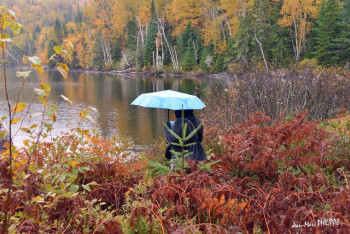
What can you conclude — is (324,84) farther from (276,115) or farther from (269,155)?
(269,155)

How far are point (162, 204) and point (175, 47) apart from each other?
49.5 meters

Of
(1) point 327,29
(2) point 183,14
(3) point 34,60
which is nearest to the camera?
(3) point 34,60

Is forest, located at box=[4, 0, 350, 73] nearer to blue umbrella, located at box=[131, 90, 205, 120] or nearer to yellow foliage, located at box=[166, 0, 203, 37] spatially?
yellow foliage, located at box=[166, 0, 203, 37]

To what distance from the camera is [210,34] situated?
46.2 m

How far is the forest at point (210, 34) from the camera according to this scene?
31.2 m

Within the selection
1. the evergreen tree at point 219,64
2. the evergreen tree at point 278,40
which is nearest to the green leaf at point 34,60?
the evergreen tree at point 278,40

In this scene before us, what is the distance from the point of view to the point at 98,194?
2855mm

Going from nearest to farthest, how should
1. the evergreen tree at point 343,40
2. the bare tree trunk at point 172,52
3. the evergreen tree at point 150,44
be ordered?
the evergreen tree at point 343,40, the bare tree trunk at point 172,52, the evergreen tree at point 150,44

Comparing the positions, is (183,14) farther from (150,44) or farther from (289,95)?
(289,95)

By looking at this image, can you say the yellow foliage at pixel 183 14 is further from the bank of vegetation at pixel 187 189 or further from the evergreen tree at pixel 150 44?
the bank of vegetation at pixel 187 189

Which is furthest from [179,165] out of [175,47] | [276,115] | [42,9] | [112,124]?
[42,9]

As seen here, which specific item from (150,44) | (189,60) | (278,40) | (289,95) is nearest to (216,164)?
(289,95)

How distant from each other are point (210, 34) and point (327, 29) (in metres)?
18.4

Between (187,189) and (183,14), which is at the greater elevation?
(183,14)
